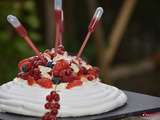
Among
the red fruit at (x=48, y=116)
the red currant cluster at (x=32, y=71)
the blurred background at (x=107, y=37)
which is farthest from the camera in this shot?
the blurred background at (x=107, y=37)

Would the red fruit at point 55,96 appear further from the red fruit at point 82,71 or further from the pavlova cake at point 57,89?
the red fruit at point 82,71

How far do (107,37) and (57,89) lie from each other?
4350mm

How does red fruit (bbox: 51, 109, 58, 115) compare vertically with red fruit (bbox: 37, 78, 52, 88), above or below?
below

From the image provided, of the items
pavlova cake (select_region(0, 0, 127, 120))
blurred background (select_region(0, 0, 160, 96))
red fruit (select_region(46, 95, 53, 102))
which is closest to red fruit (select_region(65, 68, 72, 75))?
pavlova cake (select_region(0, 0, 127, 120))

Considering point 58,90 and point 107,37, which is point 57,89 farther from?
point 107,37

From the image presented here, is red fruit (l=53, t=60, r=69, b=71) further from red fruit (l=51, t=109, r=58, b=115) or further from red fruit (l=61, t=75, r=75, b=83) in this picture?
red fruit (l=51, t=109, r=58, b=115)

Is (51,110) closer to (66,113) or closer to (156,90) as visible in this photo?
(66,113)

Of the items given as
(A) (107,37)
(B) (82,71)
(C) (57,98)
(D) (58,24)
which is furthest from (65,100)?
(A) (107,37)

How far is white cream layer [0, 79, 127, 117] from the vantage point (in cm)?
164

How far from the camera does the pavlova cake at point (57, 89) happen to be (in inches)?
64.5

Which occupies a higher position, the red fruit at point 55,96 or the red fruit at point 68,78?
the red fruit at point 68,78

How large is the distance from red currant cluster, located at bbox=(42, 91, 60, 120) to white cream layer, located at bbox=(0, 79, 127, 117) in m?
0.02

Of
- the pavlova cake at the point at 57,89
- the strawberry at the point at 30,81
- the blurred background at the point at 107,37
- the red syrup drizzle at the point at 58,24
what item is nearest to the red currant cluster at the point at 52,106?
the pavlova cake at the point at 57,89

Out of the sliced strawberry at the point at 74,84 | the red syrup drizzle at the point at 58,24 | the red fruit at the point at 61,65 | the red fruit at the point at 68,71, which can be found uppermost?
the red syrup drizzle at the point at 58,24
